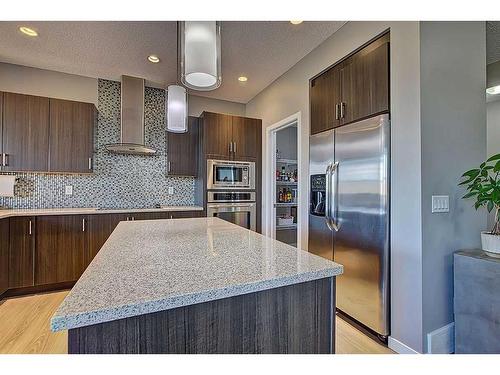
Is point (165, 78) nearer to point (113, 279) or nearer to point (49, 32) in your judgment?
point (49, 32)

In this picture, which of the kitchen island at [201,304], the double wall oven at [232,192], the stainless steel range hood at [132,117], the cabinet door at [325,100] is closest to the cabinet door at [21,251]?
the stainless steel range hood at [132,117]

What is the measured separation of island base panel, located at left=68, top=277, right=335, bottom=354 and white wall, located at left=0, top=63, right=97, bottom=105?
3.76 metres

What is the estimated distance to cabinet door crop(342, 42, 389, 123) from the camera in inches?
79.6

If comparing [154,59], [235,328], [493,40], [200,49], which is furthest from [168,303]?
[493,40]

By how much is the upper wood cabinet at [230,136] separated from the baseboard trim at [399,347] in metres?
2.76

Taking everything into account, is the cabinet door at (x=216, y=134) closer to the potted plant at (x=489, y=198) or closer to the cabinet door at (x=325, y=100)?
the cabinet door at (x=325, y=100)

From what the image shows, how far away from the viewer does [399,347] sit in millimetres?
1853

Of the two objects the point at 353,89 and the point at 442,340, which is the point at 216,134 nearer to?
the point at 353,89

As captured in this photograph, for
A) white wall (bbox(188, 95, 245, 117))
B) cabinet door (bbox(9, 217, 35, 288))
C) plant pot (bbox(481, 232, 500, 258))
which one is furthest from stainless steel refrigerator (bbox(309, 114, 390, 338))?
cabinet door (bbox(9, 217, 35, 288))

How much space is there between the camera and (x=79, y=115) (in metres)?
3.24

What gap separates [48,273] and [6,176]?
1265 mm

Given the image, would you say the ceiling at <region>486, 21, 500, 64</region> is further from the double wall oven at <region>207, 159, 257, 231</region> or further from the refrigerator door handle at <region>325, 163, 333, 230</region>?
the double wall oven at <region>207, 159, 257, 231</region>

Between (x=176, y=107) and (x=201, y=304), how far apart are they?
5.77 ft
